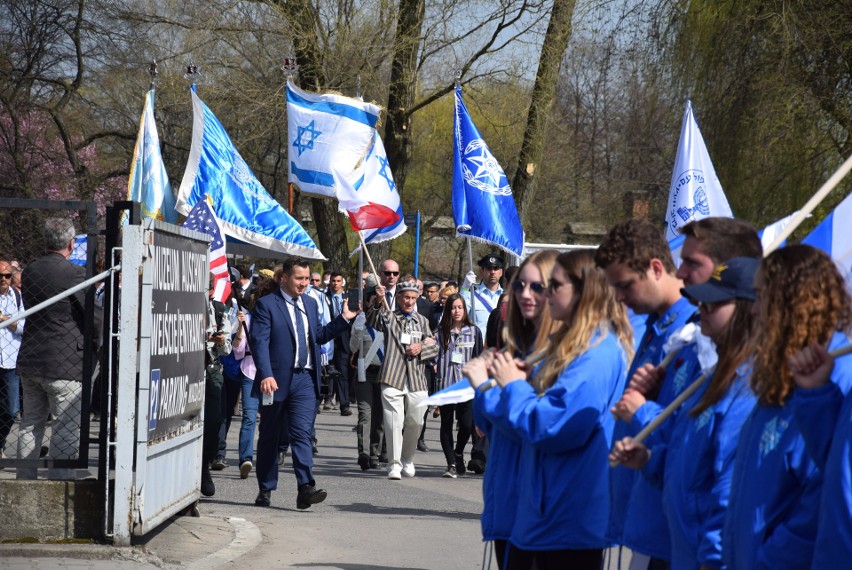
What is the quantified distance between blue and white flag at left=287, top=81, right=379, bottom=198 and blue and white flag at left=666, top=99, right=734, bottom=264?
3548 millimetres

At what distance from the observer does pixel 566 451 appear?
165 inches

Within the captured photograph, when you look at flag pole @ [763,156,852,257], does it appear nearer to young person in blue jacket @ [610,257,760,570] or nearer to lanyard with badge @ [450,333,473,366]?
young person in blue jacket @ [610,257,760,570]

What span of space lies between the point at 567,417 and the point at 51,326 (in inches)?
220

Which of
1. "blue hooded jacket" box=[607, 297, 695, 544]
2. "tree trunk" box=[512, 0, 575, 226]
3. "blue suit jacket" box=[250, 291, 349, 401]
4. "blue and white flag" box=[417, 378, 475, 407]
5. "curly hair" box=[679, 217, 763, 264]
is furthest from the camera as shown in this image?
"tree trunk" box=[512, 0, 575, 226]

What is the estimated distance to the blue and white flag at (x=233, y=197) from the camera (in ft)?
41.6

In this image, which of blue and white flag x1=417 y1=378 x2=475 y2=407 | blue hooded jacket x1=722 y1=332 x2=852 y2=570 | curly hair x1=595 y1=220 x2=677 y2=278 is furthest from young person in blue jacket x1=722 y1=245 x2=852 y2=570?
blue and white flag x1=417 y1=378 x2=475 y2=407

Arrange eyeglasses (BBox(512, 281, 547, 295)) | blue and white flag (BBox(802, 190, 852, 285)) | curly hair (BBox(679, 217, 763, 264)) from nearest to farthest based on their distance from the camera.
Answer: curly hair (BBox(679, 217, 763, 264))
eyeglasses (BBox(512, 281, 547, 295))
blue and white flag (BBox(802, 190, 852, 285))

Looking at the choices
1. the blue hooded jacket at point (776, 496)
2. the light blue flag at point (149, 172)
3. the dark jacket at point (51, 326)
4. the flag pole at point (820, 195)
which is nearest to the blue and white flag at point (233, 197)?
the light blue flag at point (149, 172)

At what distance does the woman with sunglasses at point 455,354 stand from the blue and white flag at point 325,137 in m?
1.84

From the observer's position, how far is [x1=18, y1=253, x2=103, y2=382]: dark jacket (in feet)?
27.8

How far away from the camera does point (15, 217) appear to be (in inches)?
864

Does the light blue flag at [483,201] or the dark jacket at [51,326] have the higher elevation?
the light blue flag at [483,201]

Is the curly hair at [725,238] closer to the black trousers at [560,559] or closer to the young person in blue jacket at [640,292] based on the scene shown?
the young person in blue jacket at [640,292]

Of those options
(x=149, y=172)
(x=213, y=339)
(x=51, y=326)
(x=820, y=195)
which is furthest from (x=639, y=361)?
(x=149, y=172)
